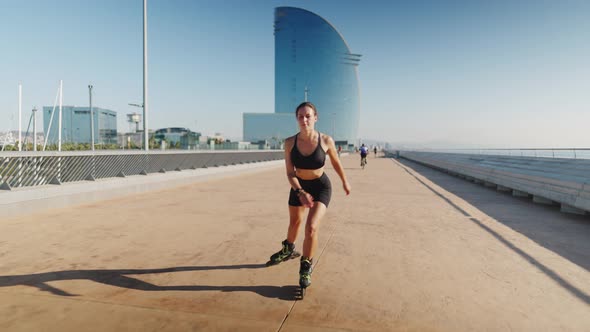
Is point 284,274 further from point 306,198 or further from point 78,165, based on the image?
point 78,165

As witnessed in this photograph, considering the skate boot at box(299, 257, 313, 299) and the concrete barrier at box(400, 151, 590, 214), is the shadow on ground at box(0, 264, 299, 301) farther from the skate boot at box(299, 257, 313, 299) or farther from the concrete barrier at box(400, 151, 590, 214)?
the concrete barrier at box(400, 151, 590, 214)

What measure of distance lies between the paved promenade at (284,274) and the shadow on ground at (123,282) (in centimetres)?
2

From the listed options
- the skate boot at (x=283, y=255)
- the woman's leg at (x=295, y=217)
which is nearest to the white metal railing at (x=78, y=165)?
the skate boot at (x=283, y=255)

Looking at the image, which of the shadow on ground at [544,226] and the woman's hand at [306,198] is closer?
the woman's hand at [306,198]

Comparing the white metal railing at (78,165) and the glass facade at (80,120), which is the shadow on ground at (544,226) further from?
the glass facade at (80,120)

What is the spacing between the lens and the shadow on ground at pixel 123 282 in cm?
314

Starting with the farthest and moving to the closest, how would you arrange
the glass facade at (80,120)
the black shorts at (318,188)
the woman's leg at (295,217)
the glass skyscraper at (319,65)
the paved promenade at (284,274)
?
the glass skyscraper at (319,65)
the glass facade at (80,120)
the woman's leg at (295,217)
the black shorts at (318,188)
the paved promenade at (284,274)

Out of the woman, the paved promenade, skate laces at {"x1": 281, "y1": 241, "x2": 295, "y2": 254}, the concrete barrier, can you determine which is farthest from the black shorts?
the concrete barrier

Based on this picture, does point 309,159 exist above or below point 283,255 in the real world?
above

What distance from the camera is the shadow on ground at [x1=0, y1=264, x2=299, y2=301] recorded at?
3.14 meters

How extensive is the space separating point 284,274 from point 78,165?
7663 millimetres

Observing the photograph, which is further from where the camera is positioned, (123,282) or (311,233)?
(123,282)

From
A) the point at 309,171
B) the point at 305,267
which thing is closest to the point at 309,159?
the point at 309,171

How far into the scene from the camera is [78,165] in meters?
8.63
